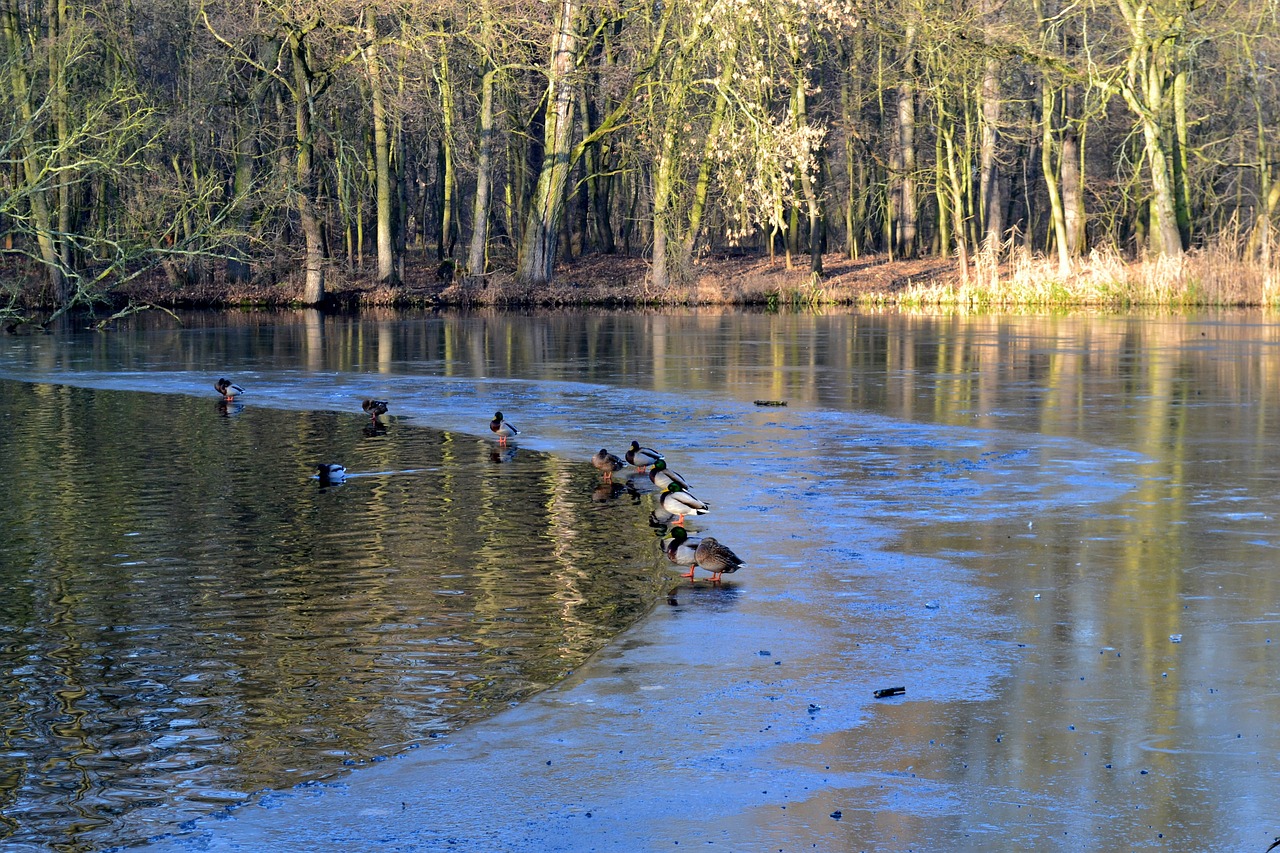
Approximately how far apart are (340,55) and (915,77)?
19.3 meters

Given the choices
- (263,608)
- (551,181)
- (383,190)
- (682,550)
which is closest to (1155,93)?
(551,181)

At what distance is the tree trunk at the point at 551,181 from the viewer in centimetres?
4814

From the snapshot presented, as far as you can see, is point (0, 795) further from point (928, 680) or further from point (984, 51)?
point (984, 51)

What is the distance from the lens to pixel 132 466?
14.6m

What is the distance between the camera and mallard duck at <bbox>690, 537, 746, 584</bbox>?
9.28m

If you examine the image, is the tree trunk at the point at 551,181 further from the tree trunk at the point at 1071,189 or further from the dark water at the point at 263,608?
the dark water at the point at 263,608

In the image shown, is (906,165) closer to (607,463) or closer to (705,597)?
(607,463)

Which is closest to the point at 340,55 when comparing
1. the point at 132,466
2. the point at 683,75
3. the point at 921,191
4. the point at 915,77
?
the point at 683,75

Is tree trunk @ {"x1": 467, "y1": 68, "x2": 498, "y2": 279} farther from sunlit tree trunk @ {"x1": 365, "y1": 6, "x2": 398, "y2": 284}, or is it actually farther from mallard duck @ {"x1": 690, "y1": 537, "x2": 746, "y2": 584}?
mallard duck @ {"x1": 690, "y1": 537, "x2": 746, "y2": 584}

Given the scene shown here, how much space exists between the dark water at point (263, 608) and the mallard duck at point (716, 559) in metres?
0.41

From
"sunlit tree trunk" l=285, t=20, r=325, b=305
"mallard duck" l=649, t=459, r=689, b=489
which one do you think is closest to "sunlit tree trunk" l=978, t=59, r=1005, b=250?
"sunlit tree trunk" l=285, t=20, r=325, b=305

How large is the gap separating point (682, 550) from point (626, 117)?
46757 millimetres

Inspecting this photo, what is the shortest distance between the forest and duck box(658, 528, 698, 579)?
1104 inches

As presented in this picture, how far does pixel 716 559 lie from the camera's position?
30.5ft
